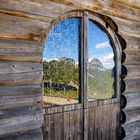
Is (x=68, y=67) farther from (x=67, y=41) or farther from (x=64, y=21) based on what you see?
(x=64, y=21)

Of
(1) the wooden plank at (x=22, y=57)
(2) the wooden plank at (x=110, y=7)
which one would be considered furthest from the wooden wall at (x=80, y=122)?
(2) the wooden plank at (x=110, y=7)

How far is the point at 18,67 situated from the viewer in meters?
2.81

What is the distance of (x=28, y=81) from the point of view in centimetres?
289

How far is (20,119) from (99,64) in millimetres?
1518

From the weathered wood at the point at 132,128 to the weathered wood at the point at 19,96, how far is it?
178 centimetres

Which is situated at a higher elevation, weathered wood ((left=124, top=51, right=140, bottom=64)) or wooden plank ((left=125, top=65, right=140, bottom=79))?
weathered wood ((left=124, top=51, right=140, bottom=64))

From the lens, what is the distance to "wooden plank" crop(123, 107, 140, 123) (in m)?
4.13

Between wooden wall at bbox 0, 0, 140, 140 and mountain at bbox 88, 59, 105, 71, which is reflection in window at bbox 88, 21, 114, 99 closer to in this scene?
mountain at bbox 88, 59, 105, 71

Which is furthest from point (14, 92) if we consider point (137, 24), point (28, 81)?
point (137, 24)

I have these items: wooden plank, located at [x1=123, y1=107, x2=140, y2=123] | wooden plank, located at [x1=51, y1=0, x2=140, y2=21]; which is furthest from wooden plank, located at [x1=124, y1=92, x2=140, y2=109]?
wooden plank, located at [x1=51, y1=0, x2=140, y2=21]

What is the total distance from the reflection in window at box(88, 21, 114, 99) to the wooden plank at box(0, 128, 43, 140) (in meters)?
1.00

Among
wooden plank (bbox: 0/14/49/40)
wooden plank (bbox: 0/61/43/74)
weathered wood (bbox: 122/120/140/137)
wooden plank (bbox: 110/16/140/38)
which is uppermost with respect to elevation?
wooden plank (bbox: 110/16/140/38)

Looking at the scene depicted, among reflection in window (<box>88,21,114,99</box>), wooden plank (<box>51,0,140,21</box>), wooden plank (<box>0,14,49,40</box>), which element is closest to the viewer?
wooden plank (<box>0,14,49,40</box>)

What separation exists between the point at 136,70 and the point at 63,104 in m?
1.60
